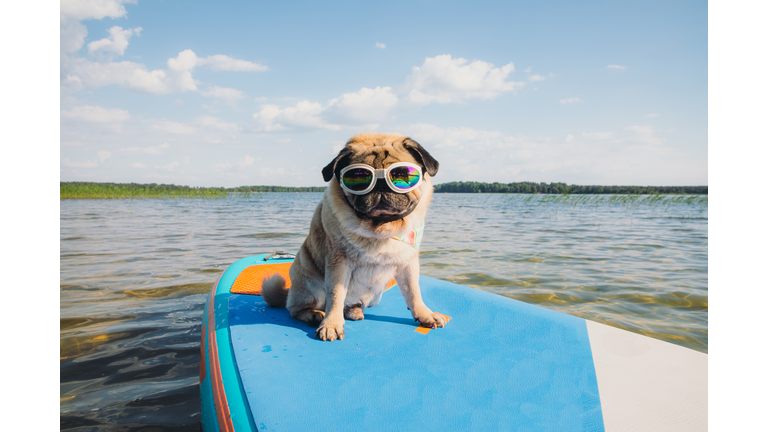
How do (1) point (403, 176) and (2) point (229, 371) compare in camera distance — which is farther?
(1) point (403, 176)

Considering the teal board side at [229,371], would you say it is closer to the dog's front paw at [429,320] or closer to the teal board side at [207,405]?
the teal board side at [207,405]

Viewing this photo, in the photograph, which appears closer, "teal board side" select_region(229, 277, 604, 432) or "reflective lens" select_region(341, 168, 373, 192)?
"teal board side" select_region(229, 277, 604, 432)

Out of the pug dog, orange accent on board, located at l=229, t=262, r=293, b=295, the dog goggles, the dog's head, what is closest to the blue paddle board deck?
the pug dog

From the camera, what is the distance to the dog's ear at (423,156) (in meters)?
2.31

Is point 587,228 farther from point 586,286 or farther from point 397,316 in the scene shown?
point 397,316

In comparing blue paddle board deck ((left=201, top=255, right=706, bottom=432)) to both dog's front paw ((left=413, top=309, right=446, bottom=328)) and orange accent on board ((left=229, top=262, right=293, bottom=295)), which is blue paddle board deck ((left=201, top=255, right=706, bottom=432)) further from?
orange accent on board ((left=229, top=262, right=293, bottom=295))

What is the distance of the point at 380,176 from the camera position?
7.02 ft

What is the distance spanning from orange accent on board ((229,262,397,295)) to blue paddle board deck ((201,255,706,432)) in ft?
2.14

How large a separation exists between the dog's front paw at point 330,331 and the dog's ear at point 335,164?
0.99 meters

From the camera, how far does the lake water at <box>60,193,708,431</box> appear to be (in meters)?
2.89

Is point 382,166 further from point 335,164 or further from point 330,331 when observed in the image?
point 330,331

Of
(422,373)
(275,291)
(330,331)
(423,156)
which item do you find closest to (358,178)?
(423,156)

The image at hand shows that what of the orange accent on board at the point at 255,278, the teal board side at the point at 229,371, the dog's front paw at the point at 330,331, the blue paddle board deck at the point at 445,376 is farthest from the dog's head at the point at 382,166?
the orange accent on board at the point at 255,278

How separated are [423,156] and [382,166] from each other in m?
0.30
